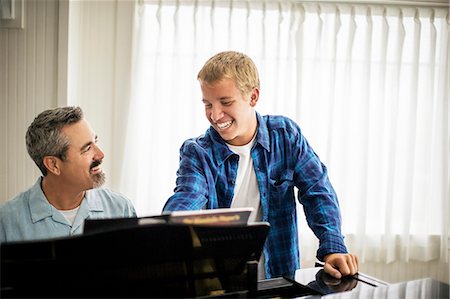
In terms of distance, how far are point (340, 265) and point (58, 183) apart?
39.1 inches

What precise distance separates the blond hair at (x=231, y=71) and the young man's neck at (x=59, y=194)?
0.61 metres

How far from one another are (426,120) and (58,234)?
2.83m

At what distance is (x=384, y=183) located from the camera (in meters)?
3.48

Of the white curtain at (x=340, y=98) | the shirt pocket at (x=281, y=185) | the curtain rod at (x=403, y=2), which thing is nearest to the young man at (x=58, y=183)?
the shirt pocket at (x=281, y=185)

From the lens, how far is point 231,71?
1.52 metres

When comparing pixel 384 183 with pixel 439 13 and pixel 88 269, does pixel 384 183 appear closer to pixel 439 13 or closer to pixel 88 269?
pixel 439 13


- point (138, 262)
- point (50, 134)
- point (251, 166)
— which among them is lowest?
point (138, 262)

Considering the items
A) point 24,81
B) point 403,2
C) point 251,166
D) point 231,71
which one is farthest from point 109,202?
point 403,2

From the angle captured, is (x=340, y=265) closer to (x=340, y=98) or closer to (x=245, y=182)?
(x=245, y=182)

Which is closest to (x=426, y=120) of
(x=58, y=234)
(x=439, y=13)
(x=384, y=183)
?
(x=384, y=183)

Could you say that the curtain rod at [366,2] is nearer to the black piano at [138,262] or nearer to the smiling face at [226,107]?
the smiling face at [226,107]

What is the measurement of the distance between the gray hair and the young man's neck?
92mm

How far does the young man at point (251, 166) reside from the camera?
1509 mm

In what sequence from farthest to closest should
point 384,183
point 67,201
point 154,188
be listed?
1. point 384,183
2. point 154,188
3. point 67,201
